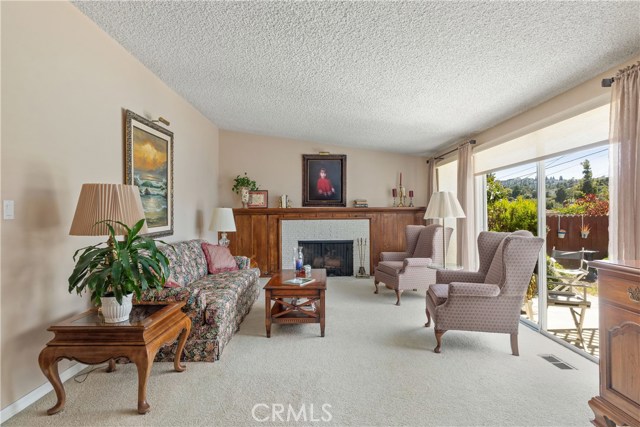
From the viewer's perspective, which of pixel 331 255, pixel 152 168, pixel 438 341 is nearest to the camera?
pixel 438 341

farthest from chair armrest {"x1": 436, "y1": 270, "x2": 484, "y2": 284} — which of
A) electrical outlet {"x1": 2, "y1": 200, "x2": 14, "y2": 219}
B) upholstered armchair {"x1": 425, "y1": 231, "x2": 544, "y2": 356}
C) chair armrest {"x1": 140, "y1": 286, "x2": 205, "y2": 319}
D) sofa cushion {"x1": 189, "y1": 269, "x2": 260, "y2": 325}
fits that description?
electrical outlet {"x1": 2, "y1": 200, "x2": 14, "y2": 219}

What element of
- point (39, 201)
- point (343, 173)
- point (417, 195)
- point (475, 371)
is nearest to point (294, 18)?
point (39, 201)

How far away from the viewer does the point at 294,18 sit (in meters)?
2.54

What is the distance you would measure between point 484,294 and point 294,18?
2.79 metres

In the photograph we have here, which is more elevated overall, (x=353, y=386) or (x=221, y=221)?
(x=221, y=221)

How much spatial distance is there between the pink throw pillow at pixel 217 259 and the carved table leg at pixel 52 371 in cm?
243

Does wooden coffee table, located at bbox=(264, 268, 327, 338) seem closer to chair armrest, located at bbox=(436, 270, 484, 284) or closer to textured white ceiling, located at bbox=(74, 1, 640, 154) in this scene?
chair armrest, located at bbox=(436, 270, 484, 284)

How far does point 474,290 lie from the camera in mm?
2932

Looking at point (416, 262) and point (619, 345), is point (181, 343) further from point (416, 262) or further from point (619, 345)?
point (416, 262)

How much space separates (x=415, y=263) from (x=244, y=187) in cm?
355

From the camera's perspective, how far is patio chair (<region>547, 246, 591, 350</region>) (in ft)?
10.6

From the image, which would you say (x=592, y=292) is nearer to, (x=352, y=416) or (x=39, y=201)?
(x=352, y=416)

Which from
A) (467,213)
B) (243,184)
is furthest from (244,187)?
(467,213)

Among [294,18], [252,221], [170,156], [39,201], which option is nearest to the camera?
[39,201]
